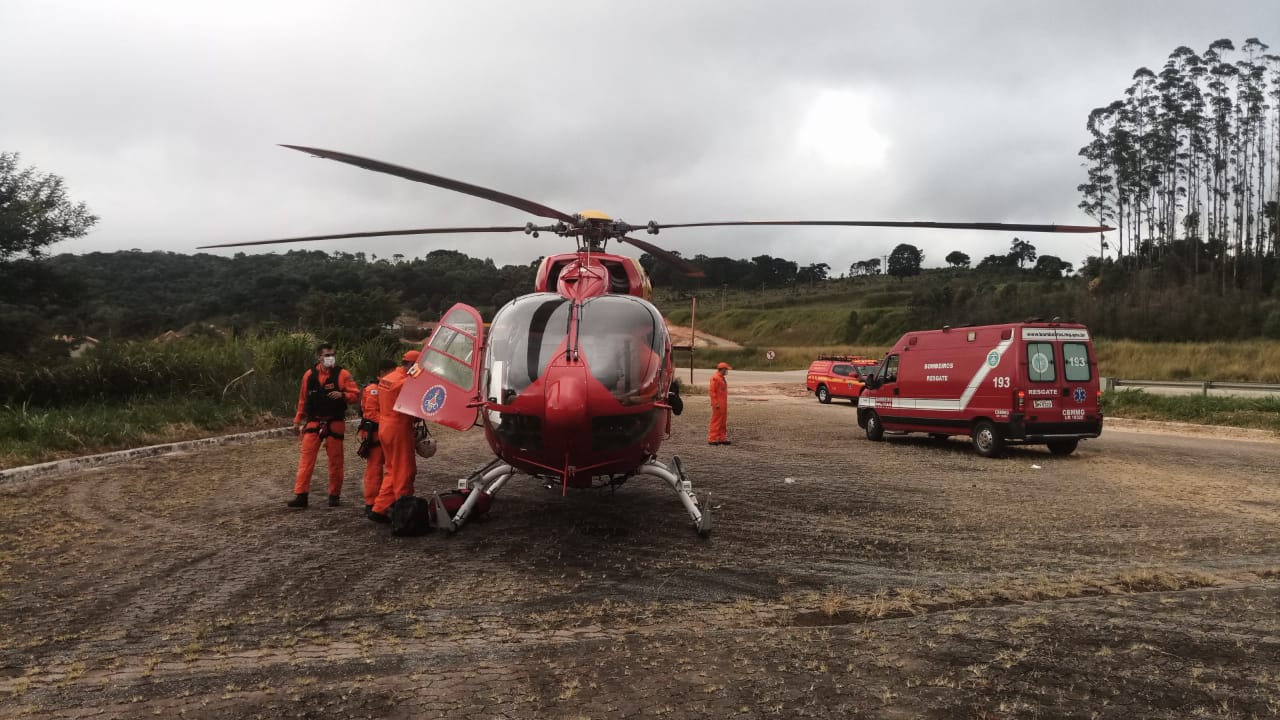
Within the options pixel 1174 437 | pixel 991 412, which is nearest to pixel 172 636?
pixel 991 412

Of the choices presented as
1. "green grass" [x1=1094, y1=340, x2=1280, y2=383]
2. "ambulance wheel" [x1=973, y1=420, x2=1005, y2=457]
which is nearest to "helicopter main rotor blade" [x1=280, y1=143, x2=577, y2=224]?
"ambulance wheel" [x1=973, y1=420, x2=1005, y2=457]

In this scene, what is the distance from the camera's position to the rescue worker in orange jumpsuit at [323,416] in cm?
829

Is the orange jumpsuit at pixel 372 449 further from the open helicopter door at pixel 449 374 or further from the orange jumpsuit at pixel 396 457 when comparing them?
the open helicopter door at pixel 449 374

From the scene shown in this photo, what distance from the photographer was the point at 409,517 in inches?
273

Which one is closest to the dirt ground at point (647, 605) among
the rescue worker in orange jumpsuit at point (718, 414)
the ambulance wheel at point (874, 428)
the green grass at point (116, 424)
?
the green grass at point (116, 424)

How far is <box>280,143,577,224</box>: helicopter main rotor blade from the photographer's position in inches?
217

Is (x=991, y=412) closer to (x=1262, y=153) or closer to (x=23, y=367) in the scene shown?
(x=23, y=367)

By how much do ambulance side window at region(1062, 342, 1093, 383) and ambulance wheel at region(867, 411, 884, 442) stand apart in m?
3.94

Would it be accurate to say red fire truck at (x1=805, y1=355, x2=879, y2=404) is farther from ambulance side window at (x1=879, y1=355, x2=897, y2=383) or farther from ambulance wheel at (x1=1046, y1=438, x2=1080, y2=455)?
ambulance wheel at (x1=1046, y1=438, x2=1080, y2=455)

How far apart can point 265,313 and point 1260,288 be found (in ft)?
205

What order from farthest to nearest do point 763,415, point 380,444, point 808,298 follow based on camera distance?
point 808,298, point 763,415, point 380,444

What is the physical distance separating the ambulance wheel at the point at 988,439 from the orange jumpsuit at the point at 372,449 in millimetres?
10272

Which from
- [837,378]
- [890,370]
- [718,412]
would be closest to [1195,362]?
[837,378]

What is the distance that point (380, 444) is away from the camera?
798 cm
